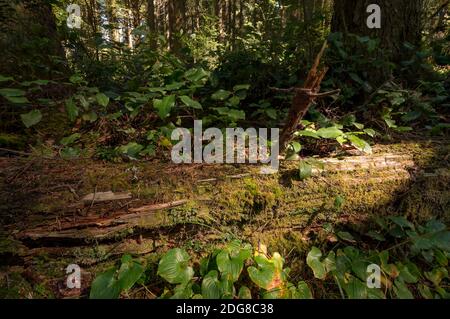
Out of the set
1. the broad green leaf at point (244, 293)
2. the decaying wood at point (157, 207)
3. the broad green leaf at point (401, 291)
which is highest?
the decaying wood at point (157, 207)

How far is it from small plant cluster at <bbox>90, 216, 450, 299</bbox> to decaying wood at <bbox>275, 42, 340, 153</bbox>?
783 mm

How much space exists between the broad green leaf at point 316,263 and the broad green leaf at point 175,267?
27.8 inches

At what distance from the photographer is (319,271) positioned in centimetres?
174

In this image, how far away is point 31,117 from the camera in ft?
7.56

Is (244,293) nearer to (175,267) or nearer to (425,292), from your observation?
(175,267)

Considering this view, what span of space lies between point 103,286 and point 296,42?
11.2ft

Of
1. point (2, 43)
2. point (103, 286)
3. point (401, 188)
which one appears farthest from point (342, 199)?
point (2, 43)

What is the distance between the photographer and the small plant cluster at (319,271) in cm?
160

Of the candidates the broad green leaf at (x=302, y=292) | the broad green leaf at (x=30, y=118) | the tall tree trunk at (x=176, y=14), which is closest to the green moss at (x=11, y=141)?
the broad green leaf at (x=30, y=118)

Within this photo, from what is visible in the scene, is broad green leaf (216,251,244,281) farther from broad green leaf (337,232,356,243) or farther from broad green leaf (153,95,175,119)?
broad green leaf (153,95,175,119)

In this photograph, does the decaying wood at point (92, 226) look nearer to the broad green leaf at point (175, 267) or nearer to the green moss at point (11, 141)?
the broad green leaf at point (175, 267)
